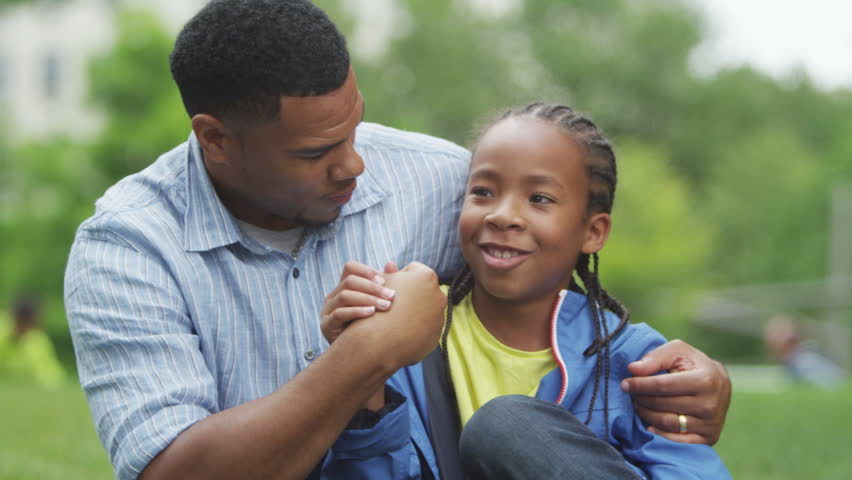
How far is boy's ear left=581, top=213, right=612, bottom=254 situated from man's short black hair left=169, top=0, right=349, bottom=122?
87cm

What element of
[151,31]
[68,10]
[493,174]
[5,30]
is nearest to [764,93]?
[151,31]

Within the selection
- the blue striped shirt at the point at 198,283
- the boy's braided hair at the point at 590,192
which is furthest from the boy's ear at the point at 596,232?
the blue striped shirt at the point at 198,283

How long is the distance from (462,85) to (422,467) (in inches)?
1235

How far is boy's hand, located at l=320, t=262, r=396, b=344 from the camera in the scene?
2238 millimetres

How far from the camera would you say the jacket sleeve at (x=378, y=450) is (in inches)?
92.2

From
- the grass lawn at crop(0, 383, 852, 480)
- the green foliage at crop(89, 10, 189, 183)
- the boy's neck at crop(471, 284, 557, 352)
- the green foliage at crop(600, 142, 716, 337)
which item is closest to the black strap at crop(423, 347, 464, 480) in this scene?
the boy's neck at crop(471, 284, 557, 352)

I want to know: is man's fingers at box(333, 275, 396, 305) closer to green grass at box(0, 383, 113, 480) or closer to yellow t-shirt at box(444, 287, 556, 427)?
yellow t-shirt at box(444, 287, 556, 427)

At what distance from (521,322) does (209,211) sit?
0.95 m

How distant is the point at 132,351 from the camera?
2.34 m

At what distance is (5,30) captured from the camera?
4150cm

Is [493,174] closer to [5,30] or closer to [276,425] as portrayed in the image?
[276,425]

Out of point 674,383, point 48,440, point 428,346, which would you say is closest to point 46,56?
point 48,440

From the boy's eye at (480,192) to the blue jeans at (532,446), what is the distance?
0.72 meters

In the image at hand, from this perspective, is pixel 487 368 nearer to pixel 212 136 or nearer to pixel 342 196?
pixel 342 196
